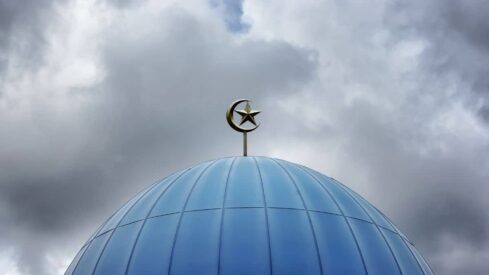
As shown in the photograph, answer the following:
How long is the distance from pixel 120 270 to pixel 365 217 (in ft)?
21.4

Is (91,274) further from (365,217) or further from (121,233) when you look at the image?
(365,217)

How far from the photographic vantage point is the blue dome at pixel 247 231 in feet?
45.8

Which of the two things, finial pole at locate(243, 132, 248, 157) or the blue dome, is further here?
finial pole at locate(243, 132, 248, 157)

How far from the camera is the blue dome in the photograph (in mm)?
13953

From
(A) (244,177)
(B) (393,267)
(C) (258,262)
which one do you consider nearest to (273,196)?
(A) (244,177)

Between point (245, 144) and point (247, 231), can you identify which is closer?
point (247, 231)

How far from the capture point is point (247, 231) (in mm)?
14359

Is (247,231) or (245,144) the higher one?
(245,144)

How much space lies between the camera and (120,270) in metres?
14.8

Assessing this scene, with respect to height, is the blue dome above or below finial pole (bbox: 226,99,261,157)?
below

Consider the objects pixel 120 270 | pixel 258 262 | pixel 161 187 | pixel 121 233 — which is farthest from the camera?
pixel 161 187

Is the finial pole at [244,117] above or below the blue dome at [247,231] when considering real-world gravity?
above

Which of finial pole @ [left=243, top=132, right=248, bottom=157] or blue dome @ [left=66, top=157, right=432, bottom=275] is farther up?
finial pole @ [left=243, top=132, right=248, bottom=157]

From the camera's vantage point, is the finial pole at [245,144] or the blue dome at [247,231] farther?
the finial pole at [245,144]
